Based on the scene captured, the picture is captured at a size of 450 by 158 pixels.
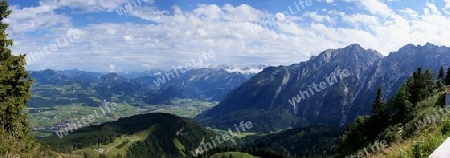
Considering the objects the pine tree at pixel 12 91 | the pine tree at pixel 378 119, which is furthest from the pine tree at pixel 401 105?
the pine tree at pixel 12 91

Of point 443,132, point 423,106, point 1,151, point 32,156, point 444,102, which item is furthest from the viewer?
point 423,106

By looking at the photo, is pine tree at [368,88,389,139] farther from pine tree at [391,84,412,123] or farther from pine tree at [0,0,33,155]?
pine tree at [0,0,33,155]

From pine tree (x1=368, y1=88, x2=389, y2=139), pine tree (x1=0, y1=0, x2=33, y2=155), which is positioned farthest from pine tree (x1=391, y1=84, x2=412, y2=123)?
pine tree (x1=0, y1=0, x2=33, y2=155)

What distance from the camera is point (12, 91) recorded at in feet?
137

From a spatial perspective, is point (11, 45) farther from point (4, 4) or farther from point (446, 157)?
point (446, 157)

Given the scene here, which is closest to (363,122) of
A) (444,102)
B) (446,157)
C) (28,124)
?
(444,102)

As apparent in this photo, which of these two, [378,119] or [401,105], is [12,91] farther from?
[378,119]

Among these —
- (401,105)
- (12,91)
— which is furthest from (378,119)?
(12,91)

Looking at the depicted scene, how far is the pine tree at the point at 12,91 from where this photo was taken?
3956 centimetres

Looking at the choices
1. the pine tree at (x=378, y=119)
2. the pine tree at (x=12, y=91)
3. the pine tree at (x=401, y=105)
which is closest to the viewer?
the pine tree at (x=12, y=91)

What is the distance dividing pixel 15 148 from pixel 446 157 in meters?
34.5

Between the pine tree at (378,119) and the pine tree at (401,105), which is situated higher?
the pine tree at (401,105)

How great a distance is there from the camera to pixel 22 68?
42.0 meters

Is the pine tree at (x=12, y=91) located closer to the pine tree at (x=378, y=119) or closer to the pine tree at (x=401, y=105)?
the pine tree at (x=401, y=105)
